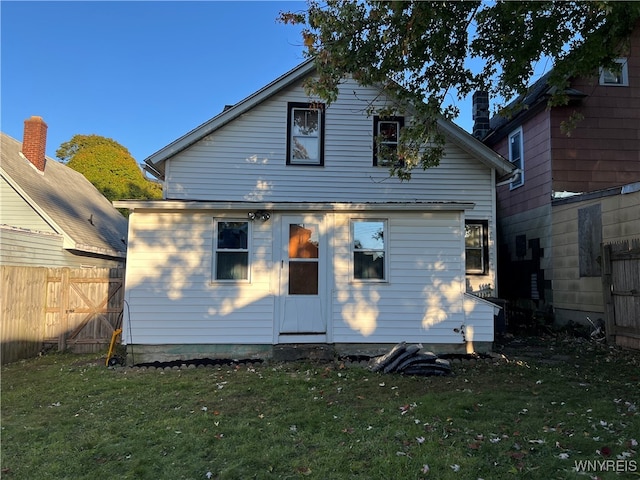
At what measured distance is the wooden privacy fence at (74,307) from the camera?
934cm

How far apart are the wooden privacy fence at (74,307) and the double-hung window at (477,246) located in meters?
8.66

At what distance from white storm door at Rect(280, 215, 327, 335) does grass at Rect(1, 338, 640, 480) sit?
3.06 feet

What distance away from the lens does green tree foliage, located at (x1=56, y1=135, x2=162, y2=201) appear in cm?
3331

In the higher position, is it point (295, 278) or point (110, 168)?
point (110, 168)

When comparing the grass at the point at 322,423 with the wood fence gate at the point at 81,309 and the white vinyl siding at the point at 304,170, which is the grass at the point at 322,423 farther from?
the white vinyl siding at the point at 304,170

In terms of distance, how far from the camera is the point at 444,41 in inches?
295

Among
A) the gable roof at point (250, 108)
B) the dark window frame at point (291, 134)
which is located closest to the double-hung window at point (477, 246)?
the gable roof at point (250, 108)

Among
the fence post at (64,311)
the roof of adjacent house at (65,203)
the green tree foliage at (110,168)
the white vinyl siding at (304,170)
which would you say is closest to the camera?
the fence post at (64,311)

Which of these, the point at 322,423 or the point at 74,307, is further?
the point at 74,307

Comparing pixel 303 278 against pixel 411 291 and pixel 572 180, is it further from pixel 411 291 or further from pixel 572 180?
pixel 572 180

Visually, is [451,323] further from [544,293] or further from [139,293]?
[139,293]

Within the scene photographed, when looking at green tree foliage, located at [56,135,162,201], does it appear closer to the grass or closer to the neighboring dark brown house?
the neighboring dark brown house

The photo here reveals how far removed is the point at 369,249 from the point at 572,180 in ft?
22.4

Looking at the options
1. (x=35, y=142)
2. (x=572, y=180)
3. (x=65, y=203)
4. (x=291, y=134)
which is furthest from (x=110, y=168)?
(x=572, y=180)
